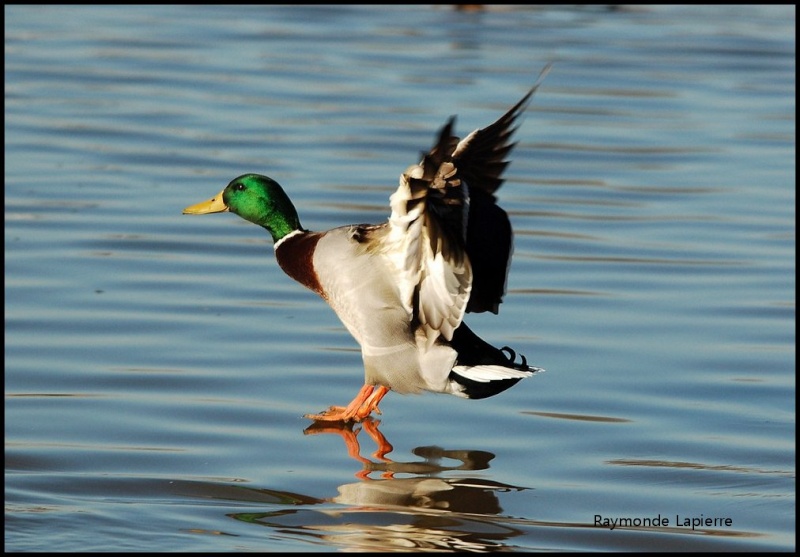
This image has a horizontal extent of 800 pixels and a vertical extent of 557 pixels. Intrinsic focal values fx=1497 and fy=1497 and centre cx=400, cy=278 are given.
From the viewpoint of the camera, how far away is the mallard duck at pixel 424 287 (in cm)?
521

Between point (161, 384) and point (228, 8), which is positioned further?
point (228, 8)

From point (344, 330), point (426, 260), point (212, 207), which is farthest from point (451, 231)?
point (344, 330)

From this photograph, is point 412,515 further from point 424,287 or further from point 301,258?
point 301,258

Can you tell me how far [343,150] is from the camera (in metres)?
10.8

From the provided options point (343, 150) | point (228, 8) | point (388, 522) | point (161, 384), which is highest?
point (228, 8)

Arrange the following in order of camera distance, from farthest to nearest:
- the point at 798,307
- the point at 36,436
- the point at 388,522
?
the point at 798,307
the point at 36,436
the point at 388,522

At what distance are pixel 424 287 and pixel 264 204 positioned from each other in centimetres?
110

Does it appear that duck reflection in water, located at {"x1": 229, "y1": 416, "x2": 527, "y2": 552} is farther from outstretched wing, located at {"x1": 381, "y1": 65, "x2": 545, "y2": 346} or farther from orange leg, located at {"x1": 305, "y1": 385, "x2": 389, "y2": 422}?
outstretched wing, located at {"x1": 381, "y1": 65, "x2": 545, "y2": 346}

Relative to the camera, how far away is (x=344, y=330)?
6.96 m

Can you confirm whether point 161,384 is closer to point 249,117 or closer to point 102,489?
point 102,489

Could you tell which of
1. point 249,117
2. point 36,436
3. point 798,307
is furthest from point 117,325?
point 249,117

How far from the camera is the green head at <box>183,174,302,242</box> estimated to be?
6094 mm

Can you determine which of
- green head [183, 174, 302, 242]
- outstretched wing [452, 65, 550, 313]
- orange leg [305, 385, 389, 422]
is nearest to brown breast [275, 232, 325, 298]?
green head [183, 174, 302, 242]

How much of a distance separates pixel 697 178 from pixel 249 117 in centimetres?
355
